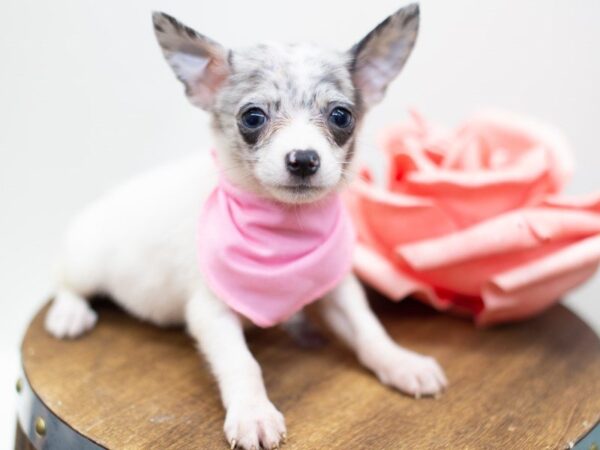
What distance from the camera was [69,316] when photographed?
147 centimetres

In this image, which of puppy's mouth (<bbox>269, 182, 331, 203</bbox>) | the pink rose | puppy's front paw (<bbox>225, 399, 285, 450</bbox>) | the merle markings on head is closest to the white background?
the pink rose

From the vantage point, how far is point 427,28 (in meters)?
1.74

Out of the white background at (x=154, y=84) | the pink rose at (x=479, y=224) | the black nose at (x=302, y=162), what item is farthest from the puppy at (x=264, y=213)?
the white background at (x=154, y=84)

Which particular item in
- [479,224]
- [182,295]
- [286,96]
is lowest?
[182,295]

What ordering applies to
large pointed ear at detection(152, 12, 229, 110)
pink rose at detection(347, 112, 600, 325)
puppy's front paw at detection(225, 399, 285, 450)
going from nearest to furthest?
puppy's front paw at detection(225, 399, 285, 450), large pointed ear at detection(152, 12, 229, 110), pink rose at detection(347, 112, 600, 325)

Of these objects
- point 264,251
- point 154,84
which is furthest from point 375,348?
point 154,84

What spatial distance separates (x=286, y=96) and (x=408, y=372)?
0.52m

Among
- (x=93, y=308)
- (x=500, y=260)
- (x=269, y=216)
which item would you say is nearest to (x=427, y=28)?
(x=500, y=260)

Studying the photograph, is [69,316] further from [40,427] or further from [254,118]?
[254,118]

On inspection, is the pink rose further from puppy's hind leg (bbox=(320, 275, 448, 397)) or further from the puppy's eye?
the puppy's eye

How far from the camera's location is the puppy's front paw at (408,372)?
126cm

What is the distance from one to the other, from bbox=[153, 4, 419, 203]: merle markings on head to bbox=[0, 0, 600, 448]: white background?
0.41 metres

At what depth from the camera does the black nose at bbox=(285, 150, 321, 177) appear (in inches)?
43.3

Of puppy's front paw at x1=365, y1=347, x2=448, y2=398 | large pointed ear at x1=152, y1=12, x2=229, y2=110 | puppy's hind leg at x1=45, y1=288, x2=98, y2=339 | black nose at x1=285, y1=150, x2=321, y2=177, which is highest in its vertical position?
large pointed ear at x1=152, y1=12, x2=229, y2=110
